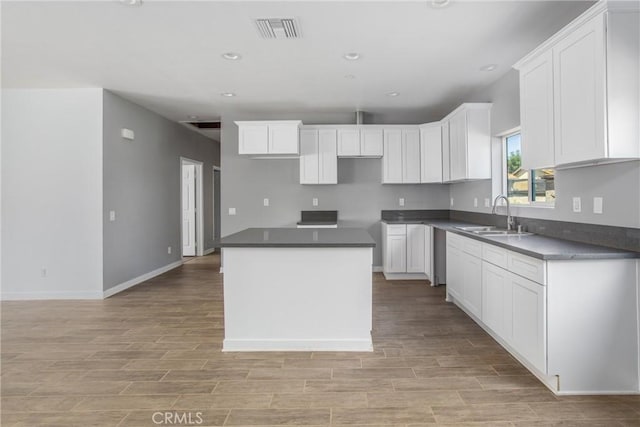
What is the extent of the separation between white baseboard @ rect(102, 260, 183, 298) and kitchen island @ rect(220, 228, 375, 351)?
2671 mm

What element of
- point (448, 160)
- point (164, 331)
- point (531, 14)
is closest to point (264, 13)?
point (531, 14)

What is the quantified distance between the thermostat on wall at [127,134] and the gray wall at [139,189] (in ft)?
0.18

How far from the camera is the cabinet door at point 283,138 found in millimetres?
5512

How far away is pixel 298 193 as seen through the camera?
20.2 feet

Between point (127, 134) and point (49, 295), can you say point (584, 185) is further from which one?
point (49, 295)

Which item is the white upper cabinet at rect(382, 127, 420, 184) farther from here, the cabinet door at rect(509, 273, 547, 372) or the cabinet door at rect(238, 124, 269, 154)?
the cabinet door at rect(509, 273, 547, 372)

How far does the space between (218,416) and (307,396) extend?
0.54m

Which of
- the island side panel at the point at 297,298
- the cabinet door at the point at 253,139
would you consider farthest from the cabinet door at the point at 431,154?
the island side panel at the point at 297,298

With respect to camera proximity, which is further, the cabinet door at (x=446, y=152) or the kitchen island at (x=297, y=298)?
the cabinet door at (x=446, y=152)

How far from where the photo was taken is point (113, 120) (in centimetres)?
484

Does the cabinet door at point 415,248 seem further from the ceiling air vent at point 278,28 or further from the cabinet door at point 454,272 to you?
the ceiling air vent at point 278,28

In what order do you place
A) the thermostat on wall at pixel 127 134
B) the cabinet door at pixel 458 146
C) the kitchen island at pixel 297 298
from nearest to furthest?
1. the kitchen island at pixel 297 298
2. the cabinet door at pixel 458 146
3. the thermostat on wall at pixel 127 134

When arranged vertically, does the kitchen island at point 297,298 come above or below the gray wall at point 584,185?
below

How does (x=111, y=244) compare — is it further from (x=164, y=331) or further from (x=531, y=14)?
(x=531, y=14)
